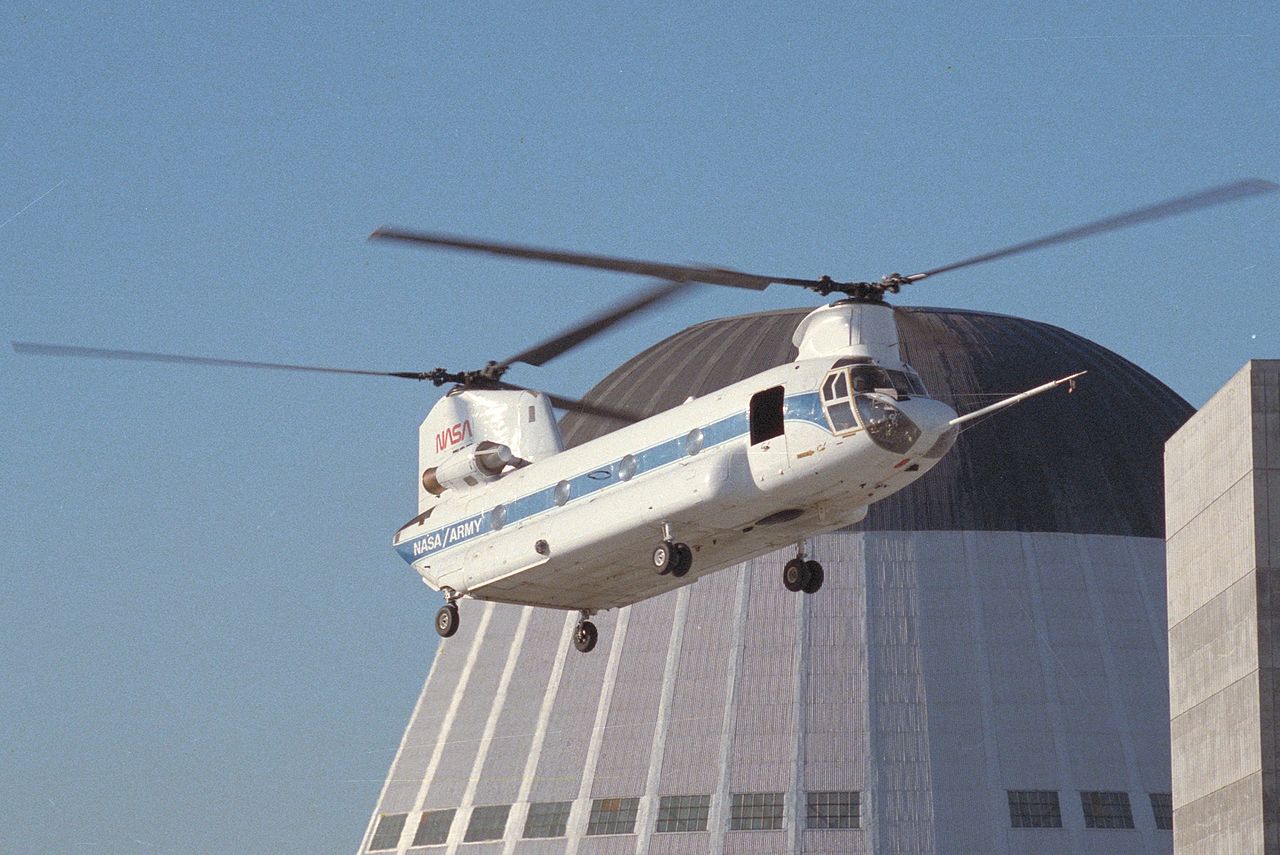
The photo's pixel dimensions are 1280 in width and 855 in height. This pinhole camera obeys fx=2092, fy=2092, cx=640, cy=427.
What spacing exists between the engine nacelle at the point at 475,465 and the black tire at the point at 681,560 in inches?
381

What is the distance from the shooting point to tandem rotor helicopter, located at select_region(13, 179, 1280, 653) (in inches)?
1778

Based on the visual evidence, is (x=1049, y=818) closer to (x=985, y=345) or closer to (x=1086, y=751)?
(x=1086, y=751)

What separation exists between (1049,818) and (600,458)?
37.1 meters

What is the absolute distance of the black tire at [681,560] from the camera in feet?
157

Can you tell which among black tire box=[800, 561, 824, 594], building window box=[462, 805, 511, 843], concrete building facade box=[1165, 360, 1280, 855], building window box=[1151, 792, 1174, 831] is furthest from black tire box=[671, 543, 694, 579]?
building window box=[462, 805, 511, 843]

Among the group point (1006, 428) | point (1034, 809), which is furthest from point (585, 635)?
point (1006, 428)

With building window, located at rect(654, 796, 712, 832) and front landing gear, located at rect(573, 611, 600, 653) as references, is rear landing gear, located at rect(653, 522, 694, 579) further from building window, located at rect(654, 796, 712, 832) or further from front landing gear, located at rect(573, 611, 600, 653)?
building window, located at rect(654, 796, 712, 832)

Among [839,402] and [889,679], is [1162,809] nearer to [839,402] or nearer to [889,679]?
[889,679]

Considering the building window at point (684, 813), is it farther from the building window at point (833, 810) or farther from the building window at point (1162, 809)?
the building window at point (1162, 809)

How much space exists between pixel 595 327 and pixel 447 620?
9.19 meters

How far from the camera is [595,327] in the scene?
54.6m

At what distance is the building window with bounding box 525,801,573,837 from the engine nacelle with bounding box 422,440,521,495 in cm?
3018

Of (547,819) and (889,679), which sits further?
(889,679)

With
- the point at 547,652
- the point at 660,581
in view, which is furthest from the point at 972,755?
the point at 660,581
